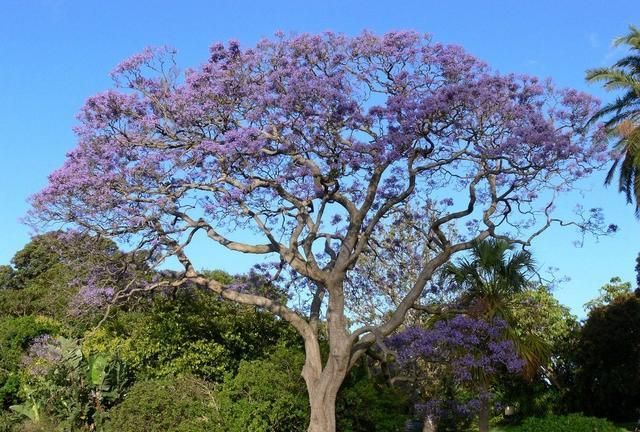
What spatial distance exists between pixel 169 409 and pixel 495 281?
324 inches

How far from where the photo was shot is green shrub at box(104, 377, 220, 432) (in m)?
15.4

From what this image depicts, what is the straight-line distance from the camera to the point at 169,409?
15680 mm

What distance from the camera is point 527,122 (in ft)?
52.7

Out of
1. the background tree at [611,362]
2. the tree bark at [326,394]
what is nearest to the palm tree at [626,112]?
the background tree at [611,362]

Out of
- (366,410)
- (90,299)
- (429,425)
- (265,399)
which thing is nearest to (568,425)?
(366,410)

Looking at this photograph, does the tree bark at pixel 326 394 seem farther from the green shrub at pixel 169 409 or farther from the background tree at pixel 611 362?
the background tree at pixel 611 362

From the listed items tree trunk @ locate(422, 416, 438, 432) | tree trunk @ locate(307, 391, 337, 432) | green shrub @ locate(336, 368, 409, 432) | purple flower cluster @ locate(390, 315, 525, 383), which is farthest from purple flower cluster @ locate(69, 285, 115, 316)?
tree trunk @ locate(422, 416, 438, 432)

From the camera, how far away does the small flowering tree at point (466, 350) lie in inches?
640

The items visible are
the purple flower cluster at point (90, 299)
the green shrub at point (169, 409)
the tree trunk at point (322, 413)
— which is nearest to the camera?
the tree trunk at point (322, 413)

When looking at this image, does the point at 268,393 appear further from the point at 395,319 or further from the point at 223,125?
the point at 223,125

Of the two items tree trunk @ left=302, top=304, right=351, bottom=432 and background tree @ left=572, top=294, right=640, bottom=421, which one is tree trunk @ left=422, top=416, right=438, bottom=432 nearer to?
tree trunk @ left=302, top=304, right=351, bottom=432

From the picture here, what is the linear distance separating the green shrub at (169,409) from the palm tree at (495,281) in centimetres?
654

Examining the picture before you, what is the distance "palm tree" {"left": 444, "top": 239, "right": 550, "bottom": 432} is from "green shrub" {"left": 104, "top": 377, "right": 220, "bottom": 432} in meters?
6.54

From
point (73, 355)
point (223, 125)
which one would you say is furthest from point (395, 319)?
point (73, 355)
